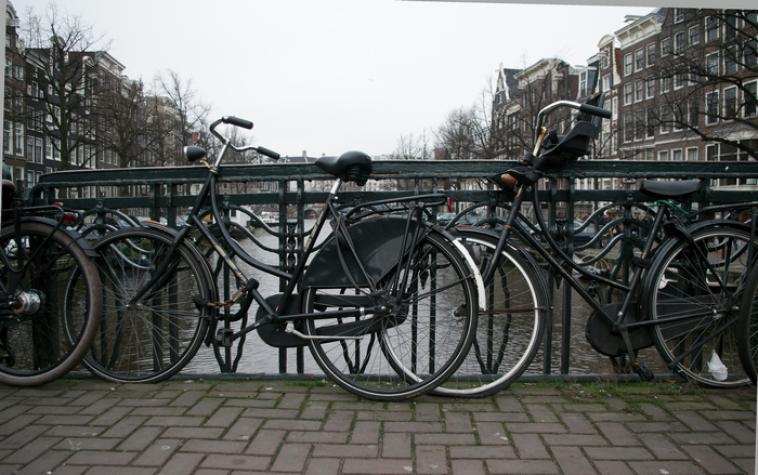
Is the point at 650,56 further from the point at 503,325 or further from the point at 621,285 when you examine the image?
the point at 503,325

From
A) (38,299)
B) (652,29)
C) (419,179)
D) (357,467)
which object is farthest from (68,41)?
(652,29)

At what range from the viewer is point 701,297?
3094 mm

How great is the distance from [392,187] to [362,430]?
1.55 m

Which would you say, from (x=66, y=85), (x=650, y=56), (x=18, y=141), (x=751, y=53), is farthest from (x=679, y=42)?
(x=18, y=141)

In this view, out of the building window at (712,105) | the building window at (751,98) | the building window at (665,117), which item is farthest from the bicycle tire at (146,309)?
the building window at (665,117)

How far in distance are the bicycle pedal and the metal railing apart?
5.3 inches

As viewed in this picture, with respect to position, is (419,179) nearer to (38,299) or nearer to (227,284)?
(227,284)

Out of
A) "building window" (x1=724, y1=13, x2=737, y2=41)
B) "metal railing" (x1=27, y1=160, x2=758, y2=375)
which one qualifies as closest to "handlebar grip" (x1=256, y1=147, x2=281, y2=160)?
"metal railing" (x1=27, y1=160, x2=758, y2=375)

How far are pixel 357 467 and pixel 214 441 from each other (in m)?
0.69

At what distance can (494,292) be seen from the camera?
126 inches

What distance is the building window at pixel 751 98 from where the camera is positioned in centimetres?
1418

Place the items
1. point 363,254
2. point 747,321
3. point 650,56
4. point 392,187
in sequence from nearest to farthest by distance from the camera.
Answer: point 747,321, point 363,254, point 392,187, point 650,56

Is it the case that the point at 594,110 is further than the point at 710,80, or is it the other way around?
the point at 710,80

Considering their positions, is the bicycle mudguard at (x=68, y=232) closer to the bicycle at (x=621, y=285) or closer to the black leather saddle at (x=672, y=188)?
the bicycle at (x=621, y=285)
